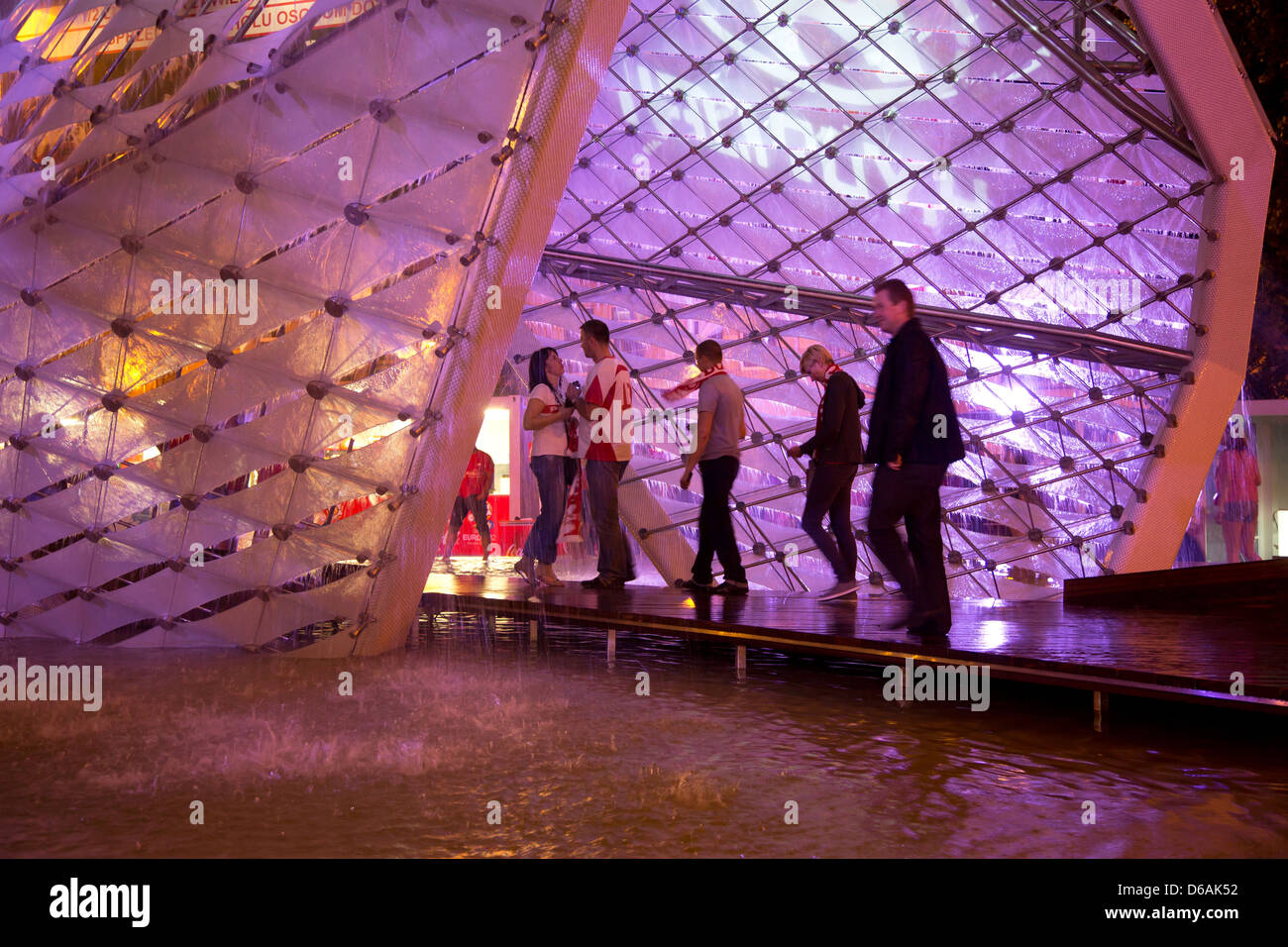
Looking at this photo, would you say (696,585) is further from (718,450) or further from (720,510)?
(718,450)

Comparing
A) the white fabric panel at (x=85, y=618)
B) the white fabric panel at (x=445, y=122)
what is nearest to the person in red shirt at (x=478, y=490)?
the white fabric panel at (x=85, y=618)

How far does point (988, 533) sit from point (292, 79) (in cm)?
941

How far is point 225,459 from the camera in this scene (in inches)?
294

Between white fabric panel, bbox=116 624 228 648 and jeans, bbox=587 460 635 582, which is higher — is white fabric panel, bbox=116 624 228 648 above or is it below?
below

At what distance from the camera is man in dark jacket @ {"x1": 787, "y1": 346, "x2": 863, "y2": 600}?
797 cm

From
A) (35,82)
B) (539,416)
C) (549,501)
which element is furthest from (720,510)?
(35,82)

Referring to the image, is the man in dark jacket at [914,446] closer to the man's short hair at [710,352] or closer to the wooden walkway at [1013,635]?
the wooden walkway at [1013,635]

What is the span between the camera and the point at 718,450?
28.1 feet

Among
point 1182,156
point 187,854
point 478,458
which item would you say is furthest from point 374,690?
point 1182,156

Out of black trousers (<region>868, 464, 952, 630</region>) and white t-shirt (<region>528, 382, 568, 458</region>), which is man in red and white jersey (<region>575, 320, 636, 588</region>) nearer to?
white t-shirt (<region>528, 382, 568, 458</region>)

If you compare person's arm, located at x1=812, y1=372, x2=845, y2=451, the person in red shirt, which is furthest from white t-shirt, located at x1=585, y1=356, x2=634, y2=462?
the person in red shirt

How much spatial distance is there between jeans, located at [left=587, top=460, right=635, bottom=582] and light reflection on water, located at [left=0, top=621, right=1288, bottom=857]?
2634 millimetres
